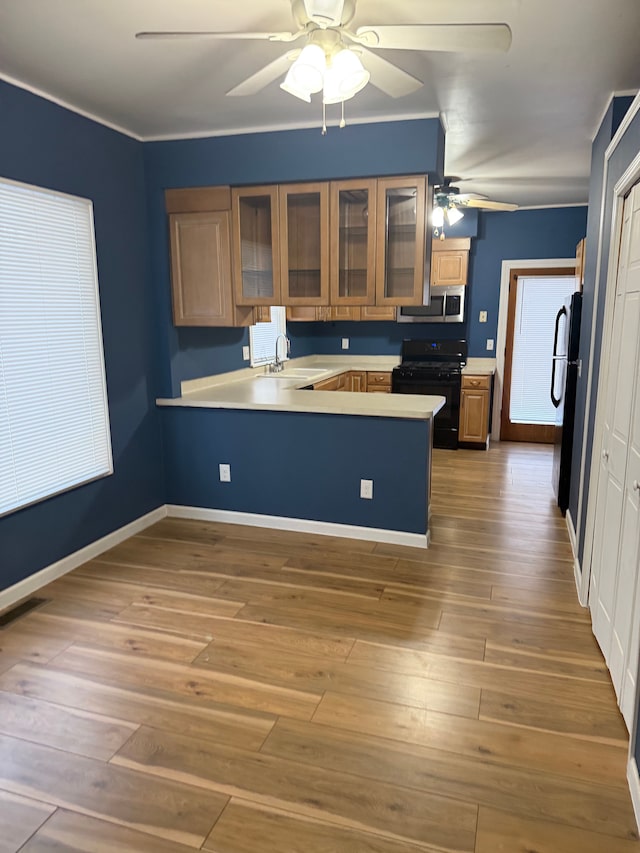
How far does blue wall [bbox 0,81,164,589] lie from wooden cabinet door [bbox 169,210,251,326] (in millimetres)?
218

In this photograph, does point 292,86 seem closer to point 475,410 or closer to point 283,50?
point 283,50

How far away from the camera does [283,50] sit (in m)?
2.43

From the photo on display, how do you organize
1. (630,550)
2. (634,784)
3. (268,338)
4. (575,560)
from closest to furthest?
(634,784)
(630,550)
(575,560)
(268,338)

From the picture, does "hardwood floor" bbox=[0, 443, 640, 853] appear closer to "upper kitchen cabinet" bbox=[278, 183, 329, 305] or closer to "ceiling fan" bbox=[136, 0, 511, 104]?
"upper kitchen cabinet" bbox=[278, 183, 329, 305]

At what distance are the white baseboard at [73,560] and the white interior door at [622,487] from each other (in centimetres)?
283

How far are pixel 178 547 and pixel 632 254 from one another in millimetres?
2968

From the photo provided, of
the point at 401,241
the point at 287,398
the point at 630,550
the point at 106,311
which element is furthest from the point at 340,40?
the point at 287,398

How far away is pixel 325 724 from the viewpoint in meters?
2.07

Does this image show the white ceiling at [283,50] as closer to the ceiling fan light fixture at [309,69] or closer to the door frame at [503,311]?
the ceiling fan light fixture at [309,69]

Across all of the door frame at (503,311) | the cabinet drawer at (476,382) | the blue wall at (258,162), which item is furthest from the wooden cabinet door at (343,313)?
the blue wall at (258,162)

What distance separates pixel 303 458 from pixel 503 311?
364 centimetres

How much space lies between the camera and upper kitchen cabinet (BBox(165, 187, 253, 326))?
3725 mm

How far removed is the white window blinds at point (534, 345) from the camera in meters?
6.24

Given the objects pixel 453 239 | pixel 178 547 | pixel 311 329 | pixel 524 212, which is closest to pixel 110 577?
pixel 178 547
